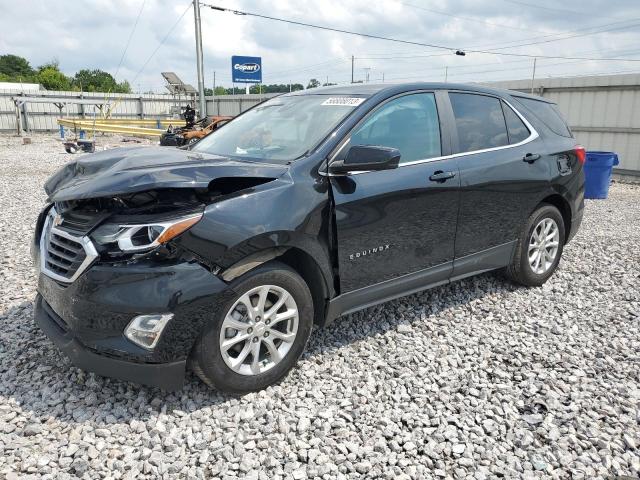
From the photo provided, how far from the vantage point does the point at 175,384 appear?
8.77 feet

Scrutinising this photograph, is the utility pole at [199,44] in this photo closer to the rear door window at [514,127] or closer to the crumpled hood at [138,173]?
the rear door window at [514,127]

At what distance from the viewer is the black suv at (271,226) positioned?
8.43 ft

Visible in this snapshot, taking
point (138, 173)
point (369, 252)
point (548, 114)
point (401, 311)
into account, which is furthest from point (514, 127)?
point (138, 173)

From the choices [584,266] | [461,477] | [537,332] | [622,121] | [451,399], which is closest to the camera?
[461,477]

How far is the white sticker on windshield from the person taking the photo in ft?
11.4

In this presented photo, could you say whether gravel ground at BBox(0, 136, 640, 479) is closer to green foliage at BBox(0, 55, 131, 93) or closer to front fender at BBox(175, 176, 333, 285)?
front fender at BBox(175, 176, 333, 285)

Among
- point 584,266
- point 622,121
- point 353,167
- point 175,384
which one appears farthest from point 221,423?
point 622,121

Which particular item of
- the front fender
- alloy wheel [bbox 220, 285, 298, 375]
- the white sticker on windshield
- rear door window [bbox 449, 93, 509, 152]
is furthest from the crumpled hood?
rear door window [bbox 449, 93, 509, 152]

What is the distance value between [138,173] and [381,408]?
1.85 m

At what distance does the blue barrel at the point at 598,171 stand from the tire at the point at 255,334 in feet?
29.3

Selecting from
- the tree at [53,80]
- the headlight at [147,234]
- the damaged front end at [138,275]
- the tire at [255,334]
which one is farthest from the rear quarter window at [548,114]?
the tree at [53,80]

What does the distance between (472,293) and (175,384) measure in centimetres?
292

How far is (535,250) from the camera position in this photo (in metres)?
4.73

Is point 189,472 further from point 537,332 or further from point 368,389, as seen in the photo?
point 537,332
